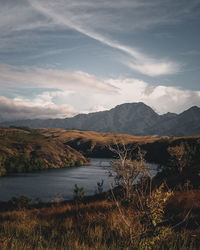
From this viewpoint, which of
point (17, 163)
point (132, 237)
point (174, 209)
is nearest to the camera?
point (132, 237)

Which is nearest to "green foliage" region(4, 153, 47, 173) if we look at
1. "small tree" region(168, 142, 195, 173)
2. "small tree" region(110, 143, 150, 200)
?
"small tree" region(168, 142, 195, 173)

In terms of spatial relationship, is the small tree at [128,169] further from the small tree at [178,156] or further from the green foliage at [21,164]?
the green foliage at [21,164]

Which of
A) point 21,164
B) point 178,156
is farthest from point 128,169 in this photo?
point 21,164

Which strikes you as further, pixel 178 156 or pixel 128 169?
pixel 178 156

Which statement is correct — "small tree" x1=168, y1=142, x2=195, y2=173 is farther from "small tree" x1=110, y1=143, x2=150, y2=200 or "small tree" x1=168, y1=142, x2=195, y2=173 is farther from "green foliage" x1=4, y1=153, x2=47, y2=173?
"green foliage" x1=4, y1=153, x2=47, y2=173

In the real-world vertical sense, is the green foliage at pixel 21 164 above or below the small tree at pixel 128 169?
below

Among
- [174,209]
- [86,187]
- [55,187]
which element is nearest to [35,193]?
[55,187]

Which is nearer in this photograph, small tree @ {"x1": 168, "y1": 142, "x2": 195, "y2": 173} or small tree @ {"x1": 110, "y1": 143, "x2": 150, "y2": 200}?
small tree @ {"x1": 110, "y1": 143, "x2": 150, "y2": 200}

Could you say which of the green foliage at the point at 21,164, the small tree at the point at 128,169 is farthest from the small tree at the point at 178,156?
the green foliage at the point at 21,164

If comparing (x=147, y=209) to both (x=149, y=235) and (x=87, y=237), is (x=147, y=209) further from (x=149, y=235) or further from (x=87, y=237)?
(x=87, y=237)

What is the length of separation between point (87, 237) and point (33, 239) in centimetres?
124

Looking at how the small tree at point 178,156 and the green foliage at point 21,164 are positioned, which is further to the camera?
the green foliage at point 21,164

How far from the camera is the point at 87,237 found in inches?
221

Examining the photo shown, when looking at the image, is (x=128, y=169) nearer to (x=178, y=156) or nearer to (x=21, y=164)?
(x=178, y=156)
